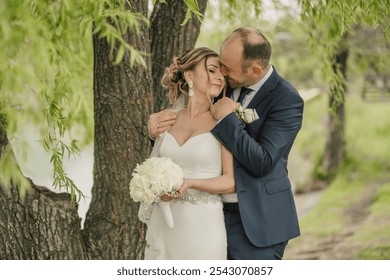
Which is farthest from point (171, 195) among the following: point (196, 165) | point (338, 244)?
point (338, 244)

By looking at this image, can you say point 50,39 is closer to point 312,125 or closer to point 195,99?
point 195,99

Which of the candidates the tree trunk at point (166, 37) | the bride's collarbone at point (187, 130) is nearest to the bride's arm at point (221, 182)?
the bride's collarbone at point (187, 130)

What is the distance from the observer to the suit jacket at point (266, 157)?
121 inches

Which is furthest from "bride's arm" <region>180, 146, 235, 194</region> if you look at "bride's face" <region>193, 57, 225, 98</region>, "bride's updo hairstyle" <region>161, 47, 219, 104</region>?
"bride's updo hairstyle" <region>161, 47, 219, 104</region>

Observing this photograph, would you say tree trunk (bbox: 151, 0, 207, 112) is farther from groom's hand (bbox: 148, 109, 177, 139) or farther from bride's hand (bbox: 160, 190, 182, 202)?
bride's hand (bbox: 160, 190, 182, 202)

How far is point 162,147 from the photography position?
3.20 m

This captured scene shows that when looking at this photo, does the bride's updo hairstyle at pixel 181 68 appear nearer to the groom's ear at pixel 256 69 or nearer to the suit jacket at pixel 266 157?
the groom's ear at pixel 256 69

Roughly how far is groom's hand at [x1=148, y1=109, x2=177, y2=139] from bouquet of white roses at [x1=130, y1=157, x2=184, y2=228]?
0.73 feet

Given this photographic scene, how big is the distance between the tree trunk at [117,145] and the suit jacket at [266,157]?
0.93 meters

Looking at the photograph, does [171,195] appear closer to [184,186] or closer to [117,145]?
[184,186]

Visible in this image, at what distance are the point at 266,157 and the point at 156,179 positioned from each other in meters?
0.52
